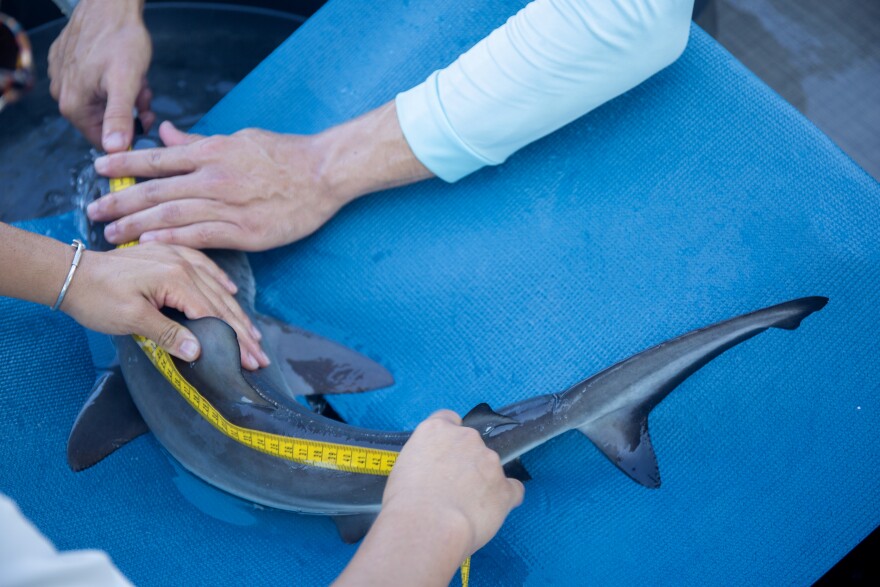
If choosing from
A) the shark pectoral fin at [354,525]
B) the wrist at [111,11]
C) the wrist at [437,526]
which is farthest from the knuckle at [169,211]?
the wrist at [437,526]

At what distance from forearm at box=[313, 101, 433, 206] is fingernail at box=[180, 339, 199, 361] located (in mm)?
490

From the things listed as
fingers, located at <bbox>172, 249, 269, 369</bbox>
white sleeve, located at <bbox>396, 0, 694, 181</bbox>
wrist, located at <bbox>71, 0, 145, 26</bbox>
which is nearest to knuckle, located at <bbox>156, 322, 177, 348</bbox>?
fingers, located at <bbox>172, 249, 269, 369</bbox>

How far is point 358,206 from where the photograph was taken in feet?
5.70

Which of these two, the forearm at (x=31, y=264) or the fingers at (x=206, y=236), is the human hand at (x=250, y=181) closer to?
the fingers at (x=206, y=236)

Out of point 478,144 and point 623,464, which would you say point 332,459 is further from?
point 478,144

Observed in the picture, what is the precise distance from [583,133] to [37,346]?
129cm

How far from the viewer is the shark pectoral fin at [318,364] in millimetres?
1586

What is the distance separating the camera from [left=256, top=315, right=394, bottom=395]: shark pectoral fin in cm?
159

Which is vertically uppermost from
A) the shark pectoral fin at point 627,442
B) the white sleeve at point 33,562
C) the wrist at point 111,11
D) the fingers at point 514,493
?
the white sleeve at point 33,562

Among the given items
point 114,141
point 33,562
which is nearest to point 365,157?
point 114,141

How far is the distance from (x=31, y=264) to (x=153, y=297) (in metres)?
0.20

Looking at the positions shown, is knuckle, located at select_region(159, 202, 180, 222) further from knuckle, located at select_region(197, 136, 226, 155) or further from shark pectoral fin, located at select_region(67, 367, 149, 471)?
shark pectoral fin, located at select_region(67, 367, 149, 471)

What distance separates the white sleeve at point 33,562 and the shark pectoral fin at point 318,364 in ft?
3.23

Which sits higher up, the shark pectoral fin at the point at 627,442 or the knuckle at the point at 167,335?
the knuckle at the point at 167,335
